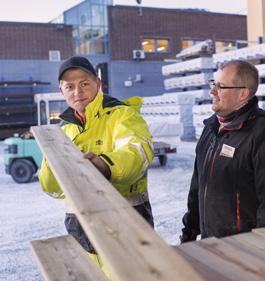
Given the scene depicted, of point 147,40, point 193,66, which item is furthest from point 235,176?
point 147,40

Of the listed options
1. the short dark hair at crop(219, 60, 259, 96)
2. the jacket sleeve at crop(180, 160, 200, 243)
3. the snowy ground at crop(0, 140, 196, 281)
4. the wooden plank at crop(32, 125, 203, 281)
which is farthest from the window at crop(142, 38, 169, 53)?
the wooden plank at crop(32, 125, 203, 281)

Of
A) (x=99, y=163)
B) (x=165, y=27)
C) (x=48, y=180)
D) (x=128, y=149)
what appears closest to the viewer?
(x=99, y=163)

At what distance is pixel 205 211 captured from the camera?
2520mm

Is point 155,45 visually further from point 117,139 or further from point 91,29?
point 117,139

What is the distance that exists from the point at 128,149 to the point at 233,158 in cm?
61

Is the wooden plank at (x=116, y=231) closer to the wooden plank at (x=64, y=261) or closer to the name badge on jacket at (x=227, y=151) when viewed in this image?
the wooden plank at (x=64, y=261)

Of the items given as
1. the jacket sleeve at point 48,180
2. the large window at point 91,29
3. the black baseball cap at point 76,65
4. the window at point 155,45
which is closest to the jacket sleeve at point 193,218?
the jacket sleeve at point 48,180

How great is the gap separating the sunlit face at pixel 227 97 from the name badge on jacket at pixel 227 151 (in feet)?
0.64

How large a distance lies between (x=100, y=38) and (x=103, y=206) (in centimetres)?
2335

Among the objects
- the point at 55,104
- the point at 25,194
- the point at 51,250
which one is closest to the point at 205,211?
the point at 51,250

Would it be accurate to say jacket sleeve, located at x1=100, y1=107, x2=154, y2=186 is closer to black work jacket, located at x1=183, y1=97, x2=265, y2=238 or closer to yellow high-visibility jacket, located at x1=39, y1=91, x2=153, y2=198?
yellow high-visibility jacket, located at x1=39, y1=91, x2=153, y2=198

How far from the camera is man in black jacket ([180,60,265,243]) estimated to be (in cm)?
230

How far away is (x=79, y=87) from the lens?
2330 mm

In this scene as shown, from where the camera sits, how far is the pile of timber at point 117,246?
3.71ft
